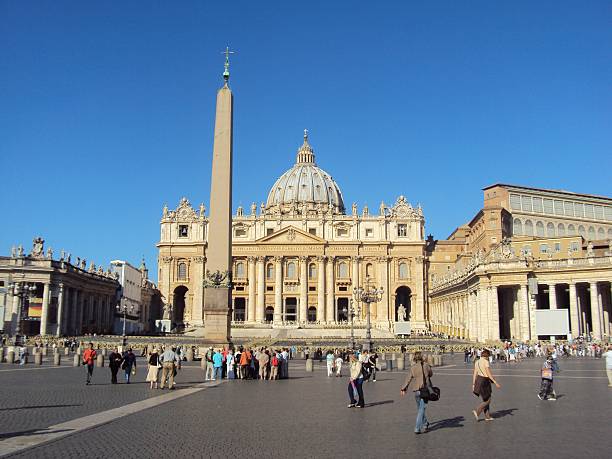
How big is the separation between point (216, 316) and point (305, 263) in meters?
58.0


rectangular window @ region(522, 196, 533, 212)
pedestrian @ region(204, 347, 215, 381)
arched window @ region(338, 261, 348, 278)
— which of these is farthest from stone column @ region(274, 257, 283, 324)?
pedestrian @ region(204, 347, 215, 381)

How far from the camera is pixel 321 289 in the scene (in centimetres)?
8338

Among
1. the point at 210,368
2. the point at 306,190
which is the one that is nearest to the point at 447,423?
the point at 210,368

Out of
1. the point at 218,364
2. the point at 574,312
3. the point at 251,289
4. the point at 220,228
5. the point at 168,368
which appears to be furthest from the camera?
the point at 251,289

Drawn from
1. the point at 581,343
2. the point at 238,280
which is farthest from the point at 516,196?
the point at 238,280

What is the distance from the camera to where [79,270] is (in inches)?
2448

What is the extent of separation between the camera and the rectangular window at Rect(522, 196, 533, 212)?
2763 inches

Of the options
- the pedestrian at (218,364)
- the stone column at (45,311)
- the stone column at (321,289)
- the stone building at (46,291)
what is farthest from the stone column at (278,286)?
the pedestrian at (218,364)

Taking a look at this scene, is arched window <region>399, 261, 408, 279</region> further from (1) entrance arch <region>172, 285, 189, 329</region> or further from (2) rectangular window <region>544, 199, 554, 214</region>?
(1) entrance arch <region>172, 285, 189, 329</region>

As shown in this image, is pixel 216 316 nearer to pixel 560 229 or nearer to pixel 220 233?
pixel 220 233

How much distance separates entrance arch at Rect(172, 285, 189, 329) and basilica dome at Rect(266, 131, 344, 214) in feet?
92.8

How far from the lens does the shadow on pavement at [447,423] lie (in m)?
10.9

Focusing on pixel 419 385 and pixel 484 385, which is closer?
pixel 419 385

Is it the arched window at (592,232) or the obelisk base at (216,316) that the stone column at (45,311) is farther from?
the arched window at (592,232)
